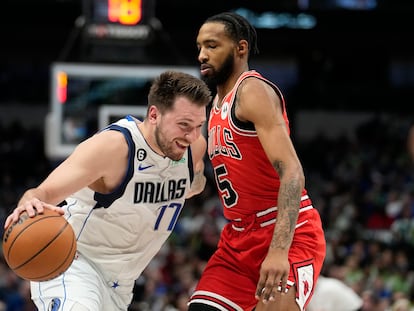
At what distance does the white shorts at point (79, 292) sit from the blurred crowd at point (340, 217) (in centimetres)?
392

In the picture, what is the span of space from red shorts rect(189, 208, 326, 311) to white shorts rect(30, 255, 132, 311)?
43 cm

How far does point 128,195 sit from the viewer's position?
4.47 meters

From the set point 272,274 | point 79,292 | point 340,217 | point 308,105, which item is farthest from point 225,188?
point 308,105

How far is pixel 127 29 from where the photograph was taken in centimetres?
1025

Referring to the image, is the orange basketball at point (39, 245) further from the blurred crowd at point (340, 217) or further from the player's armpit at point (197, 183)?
the blurred crowd at point (340, 217)

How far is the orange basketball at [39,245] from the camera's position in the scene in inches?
151

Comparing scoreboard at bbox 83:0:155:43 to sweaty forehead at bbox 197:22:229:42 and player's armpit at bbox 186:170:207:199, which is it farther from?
sweaty forehead at bbox 197:22:229:42

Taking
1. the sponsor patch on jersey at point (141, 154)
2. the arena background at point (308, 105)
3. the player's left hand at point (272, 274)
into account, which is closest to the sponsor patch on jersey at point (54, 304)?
the sponsor patch on jersey at point (141, 154)

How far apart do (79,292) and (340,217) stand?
36.1 feet

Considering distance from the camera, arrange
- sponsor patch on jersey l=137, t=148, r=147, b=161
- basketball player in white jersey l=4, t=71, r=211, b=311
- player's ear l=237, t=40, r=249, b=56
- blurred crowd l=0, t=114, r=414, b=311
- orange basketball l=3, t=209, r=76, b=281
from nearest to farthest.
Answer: orange basketball l=3, t=209, r=76, b=281, basketball player in white jersey l=4, t=71, r=211, b=311, sponsor patch on jersey l=137, t=148, r=147, b=161, player's ear l=237, t=40, r=249, b=56, blurred crowd l=0, t=114, r=414, b=311

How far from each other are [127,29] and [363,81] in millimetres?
9842

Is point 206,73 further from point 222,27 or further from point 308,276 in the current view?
point 308,276

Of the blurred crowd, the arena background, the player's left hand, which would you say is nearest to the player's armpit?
the player's left hand

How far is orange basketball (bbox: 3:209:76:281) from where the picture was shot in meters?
3.84
